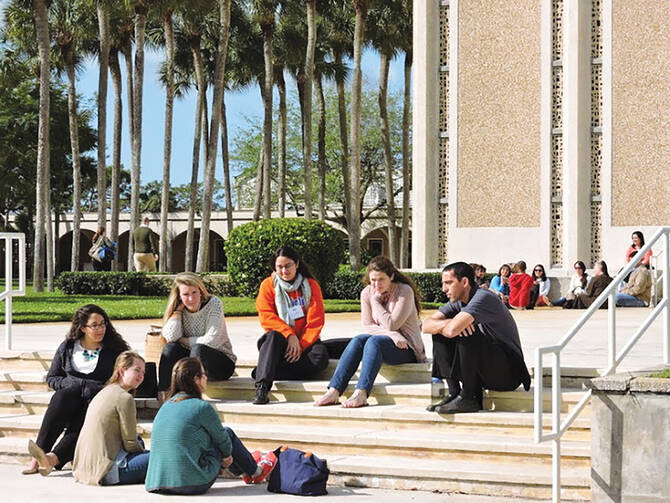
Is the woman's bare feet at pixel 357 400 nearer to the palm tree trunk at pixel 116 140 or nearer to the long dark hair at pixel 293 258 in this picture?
the long dark hair at pixel 293 258

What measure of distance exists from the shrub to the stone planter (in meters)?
16.2

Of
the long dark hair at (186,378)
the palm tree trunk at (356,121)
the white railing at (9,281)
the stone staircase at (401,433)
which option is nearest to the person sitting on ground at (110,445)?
the long dark hair at (186,378)

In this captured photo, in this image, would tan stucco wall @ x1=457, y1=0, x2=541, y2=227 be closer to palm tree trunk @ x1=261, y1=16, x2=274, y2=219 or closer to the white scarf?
the white scarf

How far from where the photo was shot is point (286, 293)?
1030 centimetres

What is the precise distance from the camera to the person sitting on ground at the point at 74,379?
8922 mm

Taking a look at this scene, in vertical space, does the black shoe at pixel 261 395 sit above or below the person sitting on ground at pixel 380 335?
below

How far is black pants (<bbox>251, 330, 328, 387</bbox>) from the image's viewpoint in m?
9.85

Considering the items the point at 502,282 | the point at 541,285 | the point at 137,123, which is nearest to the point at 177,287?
the point at 502,282

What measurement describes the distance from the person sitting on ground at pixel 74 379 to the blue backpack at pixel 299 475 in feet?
6.14

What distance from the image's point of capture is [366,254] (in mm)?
46062

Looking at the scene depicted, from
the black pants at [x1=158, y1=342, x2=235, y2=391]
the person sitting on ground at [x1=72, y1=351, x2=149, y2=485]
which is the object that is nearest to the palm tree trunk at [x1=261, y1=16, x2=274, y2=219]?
the black pants at [x1=158, y1=342, x2=235, y2=391]

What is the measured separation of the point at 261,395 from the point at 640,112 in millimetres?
15565

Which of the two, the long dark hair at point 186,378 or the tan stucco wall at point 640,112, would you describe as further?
the tan stucco wall at point 640,112

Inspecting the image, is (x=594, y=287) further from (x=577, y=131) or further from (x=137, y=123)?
(x=137, y=123)
